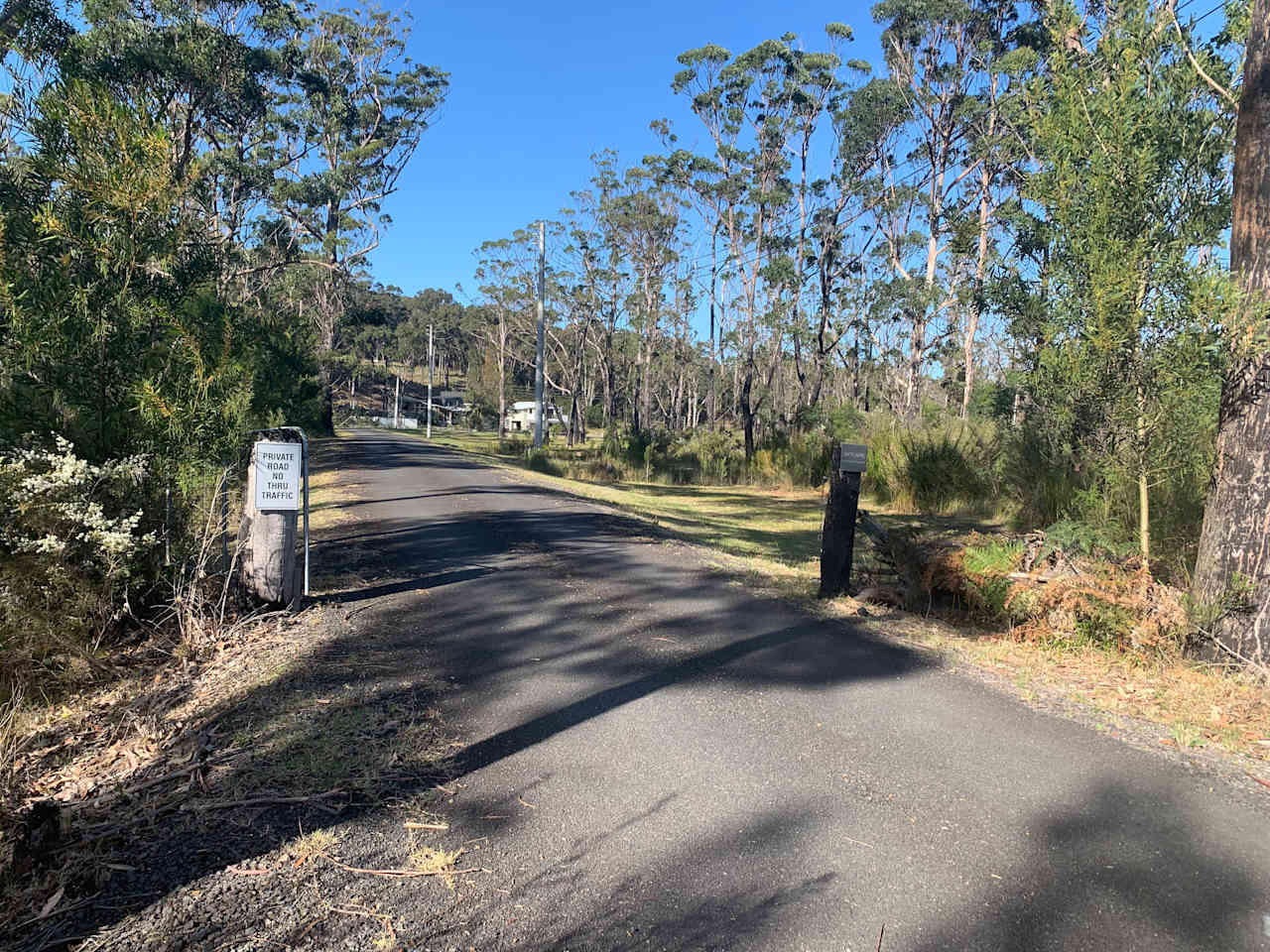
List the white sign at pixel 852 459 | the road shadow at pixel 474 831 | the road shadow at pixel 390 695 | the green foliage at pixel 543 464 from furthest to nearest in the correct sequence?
the green foliage at pixel 543 464
the white sign at pixel 852 459
the road shadow at pixel 390 695
the road shadow at pixel 474 831

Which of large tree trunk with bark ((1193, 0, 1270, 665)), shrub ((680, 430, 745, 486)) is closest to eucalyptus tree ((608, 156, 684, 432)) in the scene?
shrub ((680, 430, 745, 486))

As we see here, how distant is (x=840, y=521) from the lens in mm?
7582

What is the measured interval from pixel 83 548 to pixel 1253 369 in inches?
320

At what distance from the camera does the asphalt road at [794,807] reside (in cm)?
283

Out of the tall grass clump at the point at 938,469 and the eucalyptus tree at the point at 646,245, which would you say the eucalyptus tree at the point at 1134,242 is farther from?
the eucalyptus tree at the point at 646,245

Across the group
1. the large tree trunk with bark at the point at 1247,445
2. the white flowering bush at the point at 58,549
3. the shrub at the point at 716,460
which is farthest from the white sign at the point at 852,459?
the shrub at the point at 716,460

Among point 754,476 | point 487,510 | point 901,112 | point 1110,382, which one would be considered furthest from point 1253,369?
point 901,112

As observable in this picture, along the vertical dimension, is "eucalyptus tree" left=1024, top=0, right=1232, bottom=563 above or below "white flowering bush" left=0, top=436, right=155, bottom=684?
above

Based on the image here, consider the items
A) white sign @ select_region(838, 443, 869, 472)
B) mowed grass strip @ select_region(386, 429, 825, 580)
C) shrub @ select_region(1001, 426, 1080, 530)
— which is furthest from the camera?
mowed grass strip @ select_region(386, 429, 825, 580)

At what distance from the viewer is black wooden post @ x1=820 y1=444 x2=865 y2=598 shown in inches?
299

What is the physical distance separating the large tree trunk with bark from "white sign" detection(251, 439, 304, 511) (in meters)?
6.73

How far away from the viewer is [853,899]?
2.94m

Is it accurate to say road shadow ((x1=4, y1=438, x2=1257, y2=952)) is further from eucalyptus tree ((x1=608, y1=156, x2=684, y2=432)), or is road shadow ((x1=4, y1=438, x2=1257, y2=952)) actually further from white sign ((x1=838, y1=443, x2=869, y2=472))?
eucalyptus tree ((x1=608, y1=156, x2=684, y2=432))

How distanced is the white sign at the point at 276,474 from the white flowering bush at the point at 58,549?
79cm
